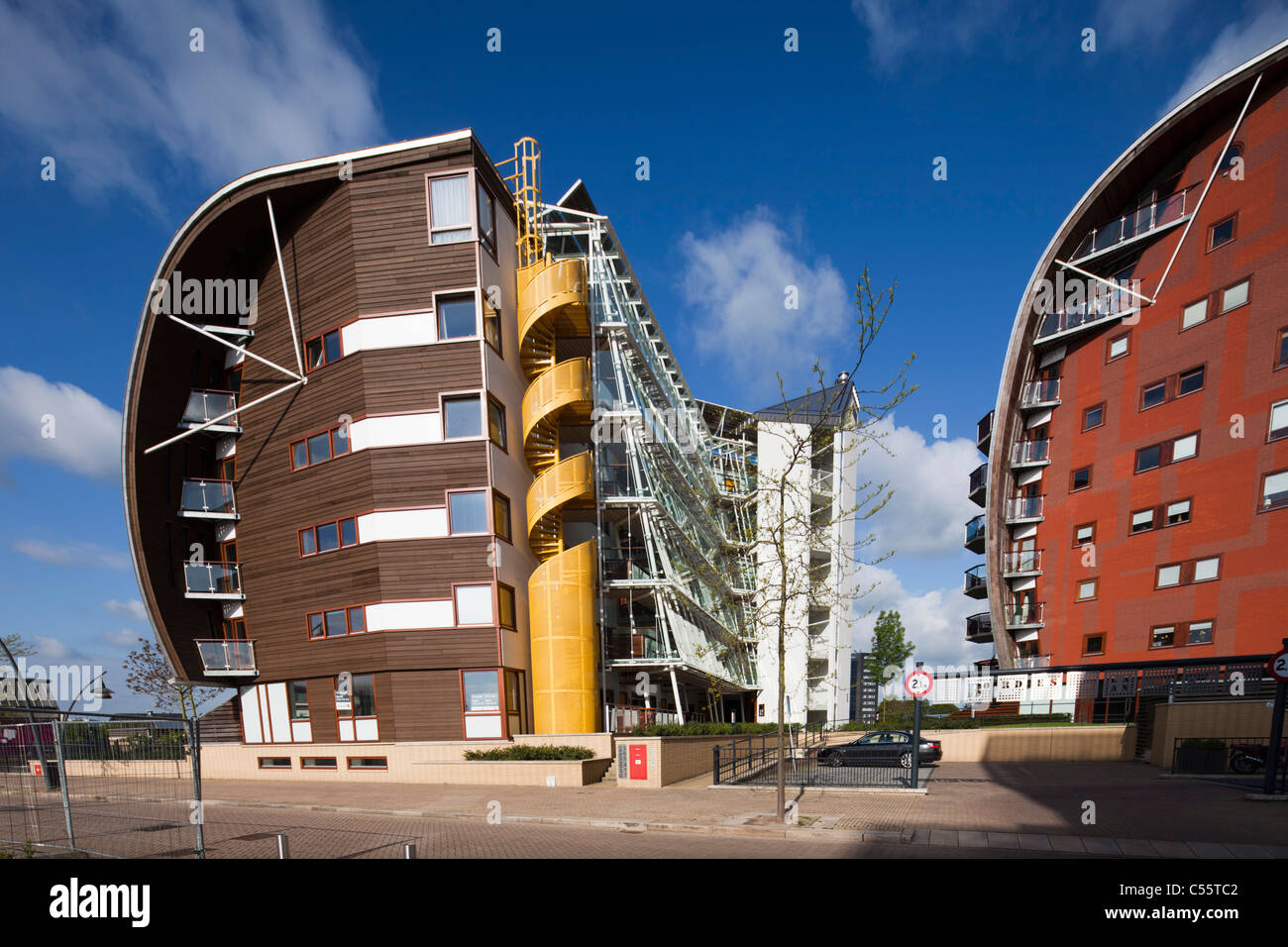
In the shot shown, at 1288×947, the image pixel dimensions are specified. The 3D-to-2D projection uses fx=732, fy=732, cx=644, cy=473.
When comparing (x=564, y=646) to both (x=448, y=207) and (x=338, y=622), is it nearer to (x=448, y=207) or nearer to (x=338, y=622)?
(x=338, y=622)

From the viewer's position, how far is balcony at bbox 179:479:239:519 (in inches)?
1086

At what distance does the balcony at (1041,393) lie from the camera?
36597 millimetres

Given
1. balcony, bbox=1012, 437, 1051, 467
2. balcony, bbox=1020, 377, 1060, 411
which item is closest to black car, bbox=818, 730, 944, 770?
balcony, bbox=1012, 437, 1051, 467

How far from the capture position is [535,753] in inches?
815

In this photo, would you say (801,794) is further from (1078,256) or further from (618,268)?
(1078,256)

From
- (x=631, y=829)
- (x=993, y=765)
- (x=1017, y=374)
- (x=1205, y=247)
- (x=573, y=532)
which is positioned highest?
(x=1205, y=247)

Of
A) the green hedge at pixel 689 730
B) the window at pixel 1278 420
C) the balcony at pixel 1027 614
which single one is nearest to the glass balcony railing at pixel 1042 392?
the window at pixel 1278 420

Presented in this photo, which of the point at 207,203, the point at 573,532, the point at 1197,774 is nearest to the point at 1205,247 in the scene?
the point at 1197,774

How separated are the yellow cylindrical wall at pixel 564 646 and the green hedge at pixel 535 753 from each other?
105 inches

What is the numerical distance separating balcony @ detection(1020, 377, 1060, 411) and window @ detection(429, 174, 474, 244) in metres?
28.8

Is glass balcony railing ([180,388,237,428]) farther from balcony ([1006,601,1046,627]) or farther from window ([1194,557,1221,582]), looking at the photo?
window ([1194,557,1221,582])

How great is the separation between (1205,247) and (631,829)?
33556 millimetres

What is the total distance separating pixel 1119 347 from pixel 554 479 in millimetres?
27228

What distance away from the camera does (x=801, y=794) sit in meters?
17.0
